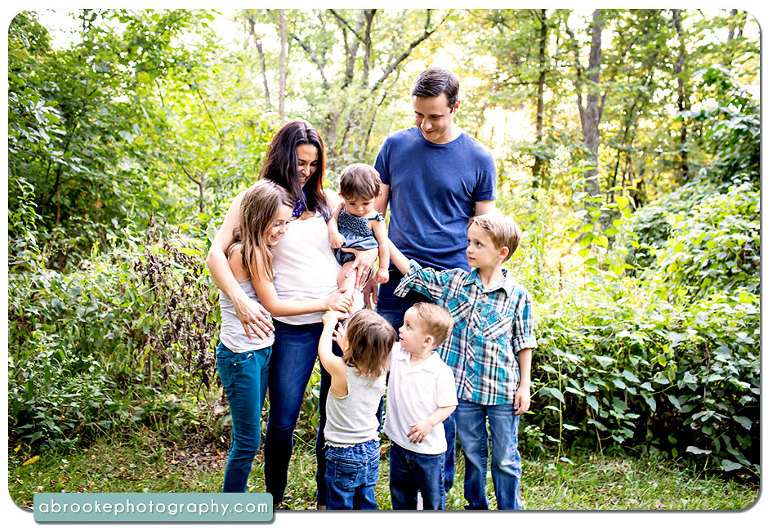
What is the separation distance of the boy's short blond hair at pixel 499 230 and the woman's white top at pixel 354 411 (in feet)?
1.92

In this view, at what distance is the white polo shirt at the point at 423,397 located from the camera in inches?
73.1

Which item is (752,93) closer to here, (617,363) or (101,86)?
(617,363)

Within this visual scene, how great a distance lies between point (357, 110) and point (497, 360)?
4.27 meters

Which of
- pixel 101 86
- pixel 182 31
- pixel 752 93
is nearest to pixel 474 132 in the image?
pixel 752 93

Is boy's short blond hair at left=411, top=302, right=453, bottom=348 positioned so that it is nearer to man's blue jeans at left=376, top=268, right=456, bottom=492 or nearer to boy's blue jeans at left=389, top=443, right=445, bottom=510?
man's blue jeans at left=376, top=268, right=456, bottom=492

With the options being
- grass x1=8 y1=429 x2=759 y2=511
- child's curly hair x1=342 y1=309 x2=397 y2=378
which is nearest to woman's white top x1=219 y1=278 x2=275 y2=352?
child's curly hair x1=342 y1=309 x2=397 y2=378

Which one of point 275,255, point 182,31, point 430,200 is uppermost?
point 182,31

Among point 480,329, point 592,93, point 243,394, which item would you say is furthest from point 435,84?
point 592,93

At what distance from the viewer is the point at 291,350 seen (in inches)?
74.8

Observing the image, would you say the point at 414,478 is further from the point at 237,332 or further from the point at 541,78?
the point at 541,78

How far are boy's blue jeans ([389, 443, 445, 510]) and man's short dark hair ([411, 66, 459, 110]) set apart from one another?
1.18 m

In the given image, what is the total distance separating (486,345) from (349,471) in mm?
617

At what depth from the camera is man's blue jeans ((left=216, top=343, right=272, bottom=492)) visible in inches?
70.9

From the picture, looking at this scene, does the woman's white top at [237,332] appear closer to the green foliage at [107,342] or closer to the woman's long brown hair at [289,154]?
the woman's long brown hair at [289,154]
